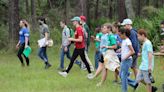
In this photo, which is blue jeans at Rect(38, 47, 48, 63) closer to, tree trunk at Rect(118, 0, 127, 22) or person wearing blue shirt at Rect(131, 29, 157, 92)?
person wearing blue shirt at Rect(131, 29, 157, 92)

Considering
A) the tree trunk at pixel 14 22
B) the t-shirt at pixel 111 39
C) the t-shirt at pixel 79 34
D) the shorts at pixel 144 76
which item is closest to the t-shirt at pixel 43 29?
the t-shirt at pixel 79 34

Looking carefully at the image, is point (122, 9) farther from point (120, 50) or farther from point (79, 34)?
point (120, 50)

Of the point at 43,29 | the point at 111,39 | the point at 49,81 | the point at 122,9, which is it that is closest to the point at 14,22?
the point at 122,9

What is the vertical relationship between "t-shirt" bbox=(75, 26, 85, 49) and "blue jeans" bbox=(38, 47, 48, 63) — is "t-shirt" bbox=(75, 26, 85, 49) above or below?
above

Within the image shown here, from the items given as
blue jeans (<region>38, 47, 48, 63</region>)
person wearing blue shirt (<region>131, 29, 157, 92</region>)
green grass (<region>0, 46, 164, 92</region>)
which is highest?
person wearing blue shirt (<region>131, 29, 157, 92</region>)

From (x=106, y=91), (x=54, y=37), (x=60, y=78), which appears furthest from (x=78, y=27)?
(x=54, y=37)

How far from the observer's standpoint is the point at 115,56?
1266 cm

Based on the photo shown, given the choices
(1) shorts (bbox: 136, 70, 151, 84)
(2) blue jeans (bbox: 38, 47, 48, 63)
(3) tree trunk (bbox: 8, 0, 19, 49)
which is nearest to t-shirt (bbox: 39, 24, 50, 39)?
(2) blue jeans (bbox: 38, 47, 48, 63)

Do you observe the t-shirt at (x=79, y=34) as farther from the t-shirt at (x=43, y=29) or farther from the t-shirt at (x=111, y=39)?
the t-shirt at (x=43, y=29)

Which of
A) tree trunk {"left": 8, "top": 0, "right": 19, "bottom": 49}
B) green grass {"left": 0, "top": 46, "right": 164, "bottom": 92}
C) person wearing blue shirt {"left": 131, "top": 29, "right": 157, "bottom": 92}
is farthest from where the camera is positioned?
tree trunk {"left": 8, "top": 0, "right": 19, "bottom": 49}

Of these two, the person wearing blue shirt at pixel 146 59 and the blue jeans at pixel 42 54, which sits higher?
the person wearing blue shirt at pixel 146 59

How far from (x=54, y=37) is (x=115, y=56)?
19.9m

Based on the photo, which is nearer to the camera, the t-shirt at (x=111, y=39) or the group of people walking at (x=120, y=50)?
the group of people walking at (x=120, y=50)

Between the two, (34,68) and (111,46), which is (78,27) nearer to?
(111,46)
